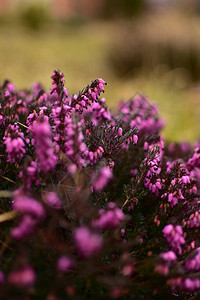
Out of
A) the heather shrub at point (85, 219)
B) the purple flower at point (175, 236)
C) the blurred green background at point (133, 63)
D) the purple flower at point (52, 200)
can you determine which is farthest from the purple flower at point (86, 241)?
the blurred green background at point (133, 63)

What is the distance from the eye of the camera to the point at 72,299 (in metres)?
1.37

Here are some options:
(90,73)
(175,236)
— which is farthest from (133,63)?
(175,236)

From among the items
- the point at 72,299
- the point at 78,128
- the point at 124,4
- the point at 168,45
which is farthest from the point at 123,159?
the point at 124,4

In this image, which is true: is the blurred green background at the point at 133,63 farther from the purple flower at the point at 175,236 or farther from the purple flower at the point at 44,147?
the purple flower at the point at 44,147

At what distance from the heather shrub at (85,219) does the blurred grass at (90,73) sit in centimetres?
527

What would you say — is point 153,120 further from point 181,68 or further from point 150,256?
point 181,68

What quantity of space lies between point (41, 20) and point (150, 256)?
67.9ft

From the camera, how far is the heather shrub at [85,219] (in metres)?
1.32

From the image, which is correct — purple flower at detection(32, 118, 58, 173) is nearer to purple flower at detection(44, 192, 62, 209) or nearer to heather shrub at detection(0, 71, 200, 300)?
heather shrub at detection(0, 71, 200, 300)

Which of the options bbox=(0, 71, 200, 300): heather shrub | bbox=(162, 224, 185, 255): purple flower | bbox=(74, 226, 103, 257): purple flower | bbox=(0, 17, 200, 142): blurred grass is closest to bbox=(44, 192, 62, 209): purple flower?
bbox=(0, 71, 200, 300): heather shrub

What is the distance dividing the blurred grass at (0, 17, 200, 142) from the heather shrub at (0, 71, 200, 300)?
17.3 ft

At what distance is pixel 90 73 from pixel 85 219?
11845mm

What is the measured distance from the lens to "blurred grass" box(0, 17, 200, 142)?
28.6 ft

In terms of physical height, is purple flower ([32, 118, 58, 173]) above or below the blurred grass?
below
